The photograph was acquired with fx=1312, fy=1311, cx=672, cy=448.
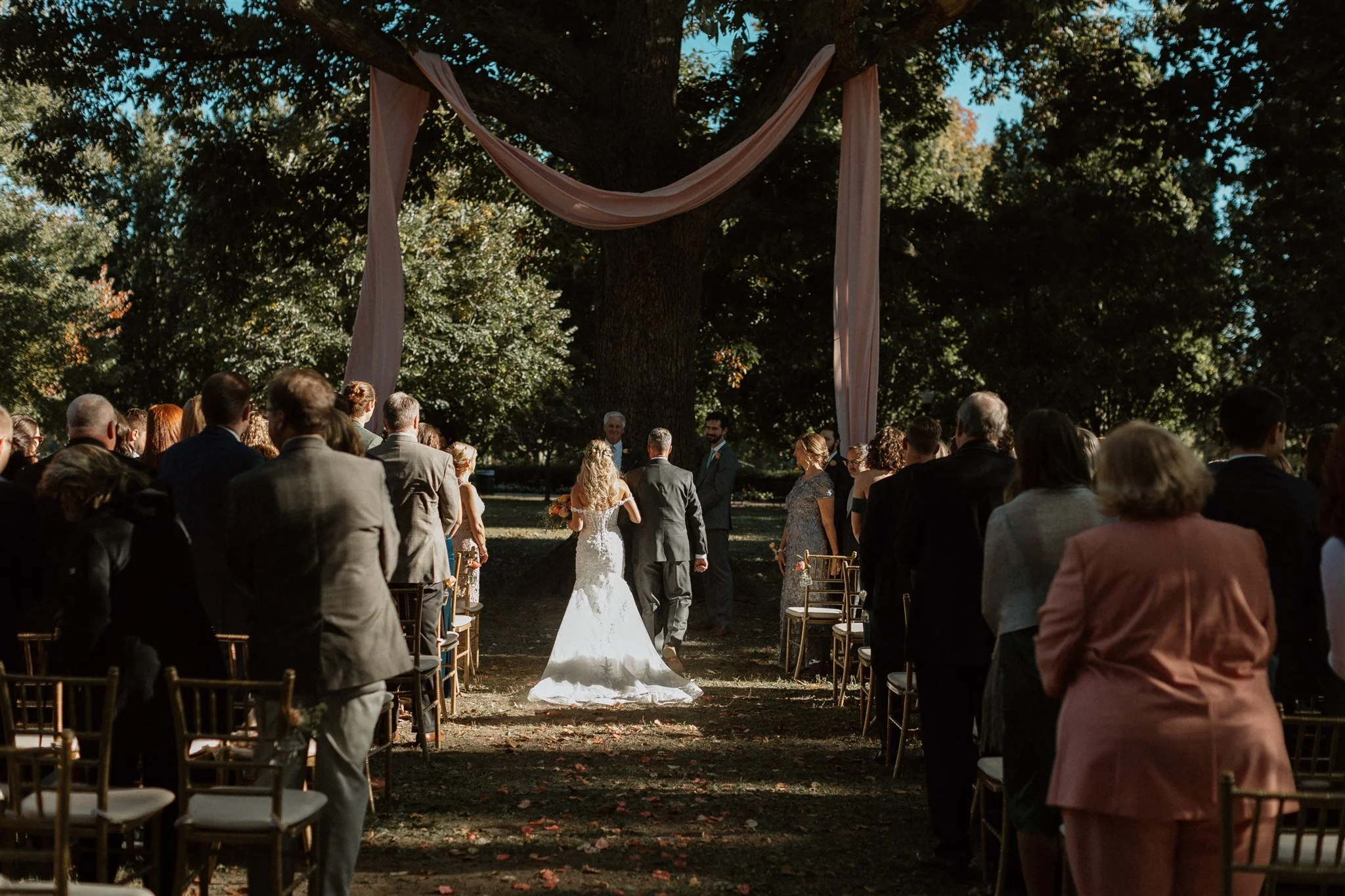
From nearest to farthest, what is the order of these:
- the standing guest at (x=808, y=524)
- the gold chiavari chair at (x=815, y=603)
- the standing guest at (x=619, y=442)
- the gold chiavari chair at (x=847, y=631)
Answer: the gold chiavari chair at (x=847, y=631)
the gold chiavari chair at (x=815, y=603)
the standing guest at (x=808, y=524)
the standing guest at (x=619, y=442)

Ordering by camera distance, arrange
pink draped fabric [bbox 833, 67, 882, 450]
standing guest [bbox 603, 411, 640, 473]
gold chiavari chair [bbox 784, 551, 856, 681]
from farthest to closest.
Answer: standing guest [bbox 603, 411, 640, 473] → pink draped fabric [bbox 833, 67, 882, 450] → gold chiavari chair [bbox 784, 551, 856, 681]

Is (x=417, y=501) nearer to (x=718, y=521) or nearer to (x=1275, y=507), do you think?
(x=1275, y=507)

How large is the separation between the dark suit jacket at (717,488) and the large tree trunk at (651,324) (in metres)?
0.45

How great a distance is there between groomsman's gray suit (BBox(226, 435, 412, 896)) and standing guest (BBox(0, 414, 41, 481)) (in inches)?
166

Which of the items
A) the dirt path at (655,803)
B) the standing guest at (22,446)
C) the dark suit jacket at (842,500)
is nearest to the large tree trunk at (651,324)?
the dark suit jacket at (842,500)

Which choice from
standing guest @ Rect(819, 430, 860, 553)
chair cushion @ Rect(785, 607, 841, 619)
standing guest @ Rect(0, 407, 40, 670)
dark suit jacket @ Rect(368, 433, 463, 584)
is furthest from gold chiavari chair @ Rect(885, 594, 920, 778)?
standing guest @ Rect(0, 407, 40, 670)

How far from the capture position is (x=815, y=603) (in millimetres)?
11633

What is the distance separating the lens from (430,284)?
30.5 metres

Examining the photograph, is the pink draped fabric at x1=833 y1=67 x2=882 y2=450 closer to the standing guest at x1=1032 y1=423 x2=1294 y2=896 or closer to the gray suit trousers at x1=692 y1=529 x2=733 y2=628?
the gray suit trousers at x1=692 y1=529 x2=733 y2=628

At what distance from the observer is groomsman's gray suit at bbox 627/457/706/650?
11.6 m

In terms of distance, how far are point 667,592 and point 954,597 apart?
6.07 m

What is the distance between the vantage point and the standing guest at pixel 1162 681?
3393 millimetres

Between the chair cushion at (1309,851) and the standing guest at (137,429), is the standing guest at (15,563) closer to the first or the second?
the standing guest at (137,429)

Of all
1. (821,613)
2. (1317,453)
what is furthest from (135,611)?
(821,613)
